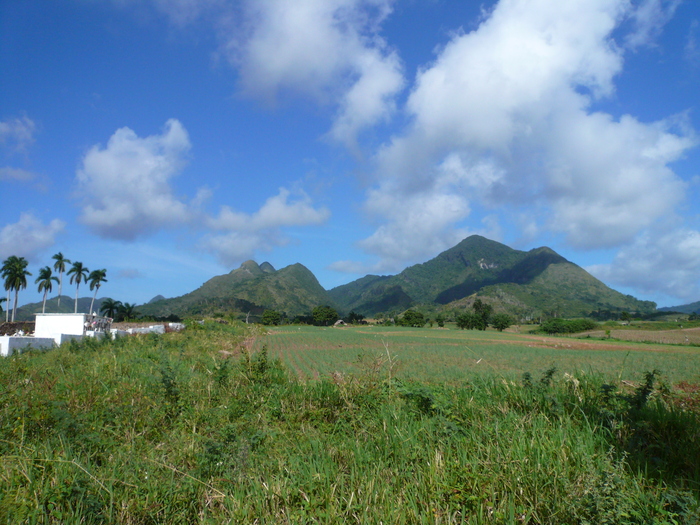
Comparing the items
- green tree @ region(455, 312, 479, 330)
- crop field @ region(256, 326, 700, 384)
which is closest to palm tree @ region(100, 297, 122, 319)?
crop field @ region(256, 326, 700, 384)

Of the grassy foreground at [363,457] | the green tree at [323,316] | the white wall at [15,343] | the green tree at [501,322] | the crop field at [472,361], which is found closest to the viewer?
A: the grassy foreground at [363,457]

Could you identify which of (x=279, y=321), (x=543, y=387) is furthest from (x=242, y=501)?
(x=279, y=321)

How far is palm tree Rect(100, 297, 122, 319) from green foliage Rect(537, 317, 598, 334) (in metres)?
103

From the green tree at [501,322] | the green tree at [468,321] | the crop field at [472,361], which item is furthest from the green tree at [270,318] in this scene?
the crop field at [472,361]

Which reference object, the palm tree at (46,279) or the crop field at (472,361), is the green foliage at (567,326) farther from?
the palm tree at (46,279)

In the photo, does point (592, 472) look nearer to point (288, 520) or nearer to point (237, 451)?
point (288, 520)

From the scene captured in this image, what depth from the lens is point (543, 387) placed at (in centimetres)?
582

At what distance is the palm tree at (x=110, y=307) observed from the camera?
318 ft

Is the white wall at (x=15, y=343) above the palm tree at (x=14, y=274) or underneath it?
underneath

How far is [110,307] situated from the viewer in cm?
9675

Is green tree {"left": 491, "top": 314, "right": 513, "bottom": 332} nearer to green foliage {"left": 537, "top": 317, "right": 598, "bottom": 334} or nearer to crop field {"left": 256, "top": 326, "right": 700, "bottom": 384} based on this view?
green foliage {"left": 537, "top": 317, "right": 598, "bottom": 334}

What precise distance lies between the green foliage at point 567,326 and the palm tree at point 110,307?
339 ft

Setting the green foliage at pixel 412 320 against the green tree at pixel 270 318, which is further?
the green foliage at pixel 412 320

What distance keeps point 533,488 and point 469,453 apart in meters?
0.87
